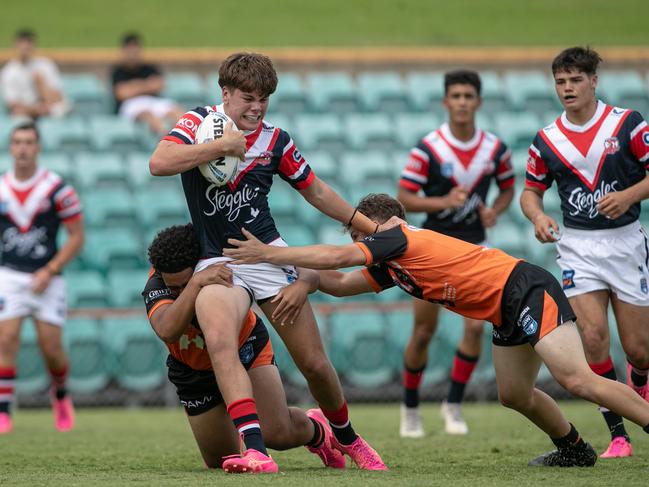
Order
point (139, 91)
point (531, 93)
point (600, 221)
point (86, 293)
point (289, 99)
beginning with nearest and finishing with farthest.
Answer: point (600, 221)
point (86, 293)
point (139, 91)
point (289, 99)
point (531, 93)

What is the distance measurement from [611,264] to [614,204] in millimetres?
451

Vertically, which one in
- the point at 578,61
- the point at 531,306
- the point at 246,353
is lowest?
the point at 246,353

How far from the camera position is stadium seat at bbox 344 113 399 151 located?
14141 millimetres

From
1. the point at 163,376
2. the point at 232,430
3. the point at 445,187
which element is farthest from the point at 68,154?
the point at 232,430

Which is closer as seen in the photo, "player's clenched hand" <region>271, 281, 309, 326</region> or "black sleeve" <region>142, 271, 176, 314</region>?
"player's clenched hand" <region>271, 281, 309, 326</region>

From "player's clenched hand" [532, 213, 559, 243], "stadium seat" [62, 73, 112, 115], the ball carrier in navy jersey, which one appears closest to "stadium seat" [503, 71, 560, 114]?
"stadium seat" [62, 73, 112, 115]

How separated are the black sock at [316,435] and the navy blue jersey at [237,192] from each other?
3.78 ft

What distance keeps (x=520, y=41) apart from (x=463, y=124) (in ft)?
34.4

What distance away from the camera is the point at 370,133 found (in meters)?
14.2

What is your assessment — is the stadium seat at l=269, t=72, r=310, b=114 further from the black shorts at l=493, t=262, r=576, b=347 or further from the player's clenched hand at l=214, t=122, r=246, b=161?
the black shorts at l=493, t=262, r=576, b=347

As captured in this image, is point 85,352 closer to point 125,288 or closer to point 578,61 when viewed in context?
point 125,288

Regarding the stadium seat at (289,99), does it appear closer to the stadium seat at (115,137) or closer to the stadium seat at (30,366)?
the stadium seat at (115,137)

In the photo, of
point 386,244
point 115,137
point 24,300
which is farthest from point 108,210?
point 386,244

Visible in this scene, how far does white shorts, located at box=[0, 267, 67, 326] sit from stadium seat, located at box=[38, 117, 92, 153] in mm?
4533
